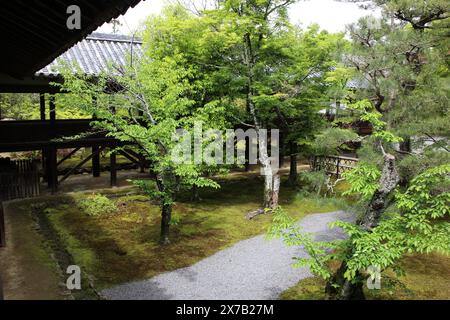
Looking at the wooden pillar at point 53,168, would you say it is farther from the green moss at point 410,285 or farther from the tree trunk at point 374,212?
the tree trunk at point 374,212

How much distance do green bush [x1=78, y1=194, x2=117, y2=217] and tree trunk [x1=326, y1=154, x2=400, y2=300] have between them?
30.0 ft

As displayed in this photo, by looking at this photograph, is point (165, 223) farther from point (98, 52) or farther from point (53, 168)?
point (98, 52)

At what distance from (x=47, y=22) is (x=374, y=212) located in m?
6.42

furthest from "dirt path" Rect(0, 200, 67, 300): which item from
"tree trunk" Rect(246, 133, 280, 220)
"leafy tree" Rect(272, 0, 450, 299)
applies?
"tree trunk" Rect(246, 133, 280, 220)

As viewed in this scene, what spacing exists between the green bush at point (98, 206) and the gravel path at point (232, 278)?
17.9 ft

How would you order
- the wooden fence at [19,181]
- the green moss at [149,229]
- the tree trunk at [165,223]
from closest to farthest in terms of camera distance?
the green moss at [149,229]
the tree trunk at [165,223]
the wooden fence at [19,181]

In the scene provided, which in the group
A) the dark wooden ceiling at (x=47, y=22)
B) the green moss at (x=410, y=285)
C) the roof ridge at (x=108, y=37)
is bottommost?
the green moss at (x=410, y=285)

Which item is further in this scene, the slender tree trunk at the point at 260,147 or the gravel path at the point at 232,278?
the slender tree trunk at the point at 260,147

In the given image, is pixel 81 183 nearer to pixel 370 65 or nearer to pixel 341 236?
pixel 341 236

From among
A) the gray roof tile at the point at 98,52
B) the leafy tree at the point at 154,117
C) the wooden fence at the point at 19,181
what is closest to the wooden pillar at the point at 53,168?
the wooden fence at the point at 19,181

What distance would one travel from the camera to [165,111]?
10.3 m

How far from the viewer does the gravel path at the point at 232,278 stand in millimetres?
8141

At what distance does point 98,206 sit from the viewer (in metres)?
13.8
